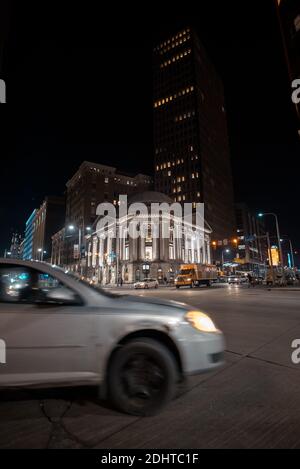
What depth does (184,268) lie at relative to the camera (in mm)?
44000

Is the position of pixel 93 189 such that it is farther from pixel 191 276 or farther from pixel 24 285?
pixel 24 285

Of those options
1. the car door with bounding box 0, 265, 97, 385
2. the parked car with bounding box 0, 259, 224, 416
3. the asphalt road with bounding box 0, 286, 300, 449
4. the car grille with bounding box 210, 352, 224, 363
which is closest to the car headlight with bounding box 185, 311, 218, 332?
the parked car with bounding box 0, 259, 224, 416

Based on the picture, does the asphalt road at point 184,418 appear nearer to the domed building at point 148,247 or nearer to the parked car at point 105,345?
the parked car at point 105,345

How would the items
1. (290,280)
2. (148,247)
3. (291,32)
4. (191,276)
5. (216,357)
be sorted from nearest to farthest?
(216,357) → (291,32) → (290,280) → (191,276) → (148,247)

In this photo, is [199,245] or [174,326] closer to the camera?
[174,326]

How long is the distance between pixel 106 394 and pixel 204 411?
3.80ft

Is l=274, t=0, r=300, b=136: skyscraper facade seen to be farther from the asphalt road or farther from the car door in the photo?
the car door

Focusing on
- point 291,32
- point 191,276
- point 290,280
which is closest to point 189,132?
point 291,32

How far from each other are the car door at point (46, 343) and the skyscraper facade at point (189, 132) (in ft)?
349

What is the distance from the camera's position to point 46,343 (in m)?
3.06

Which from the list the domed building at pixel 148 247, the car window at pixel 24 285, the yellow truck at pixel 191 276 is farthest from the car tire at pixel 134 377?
the domed building at pixel 148 247

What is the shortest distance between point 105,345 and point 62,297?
2.61 ft
